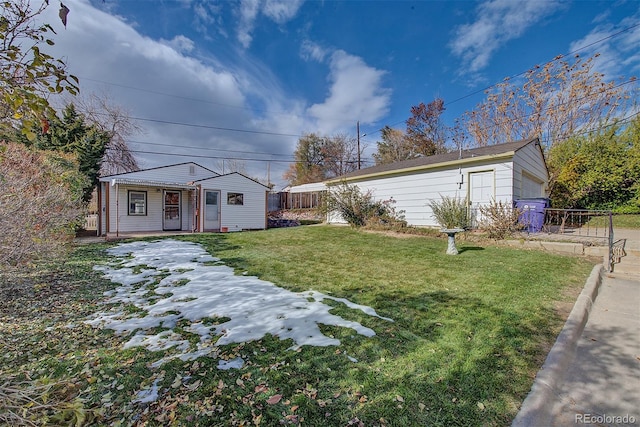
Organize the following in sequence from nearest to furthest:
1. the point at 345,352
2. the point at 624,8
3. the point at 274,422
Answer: the point at 274,422
the point at 345,352
the point at 624,8

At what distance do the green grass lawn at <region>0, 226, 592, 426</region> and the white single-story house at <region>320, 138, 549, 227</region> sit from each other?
551 cm

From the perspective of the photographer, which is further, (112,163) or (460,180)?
(112,163)

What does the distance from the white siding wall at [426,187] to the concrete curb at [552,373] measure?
6.49 metres

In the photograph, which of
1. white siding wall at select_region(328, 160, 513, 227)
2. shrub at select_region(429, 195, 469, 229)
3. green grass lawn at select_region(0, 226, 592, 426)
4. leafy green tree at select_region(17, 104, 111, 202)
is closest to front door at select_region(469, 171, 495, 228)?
white siding wall at select_region(328, 160, 513, 227)

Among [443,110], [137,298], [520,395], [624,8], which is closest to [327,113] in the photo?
[443,110]

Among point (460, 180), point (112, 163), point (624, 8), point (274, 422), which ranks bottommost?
point (274, 422)

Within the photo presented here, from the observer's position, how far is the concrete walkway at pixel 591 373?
5.79 ft

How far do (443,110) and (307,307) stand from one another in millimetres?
24290

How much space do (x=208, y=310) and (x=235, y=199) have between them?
11.4 meters

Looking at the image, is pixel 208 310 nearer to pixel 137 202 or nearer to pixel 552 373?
pixel 552 373

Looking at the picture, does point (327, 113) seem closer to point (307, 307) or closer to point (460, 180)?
point (460, 180)

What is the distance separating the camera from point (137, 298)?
379 centimetres

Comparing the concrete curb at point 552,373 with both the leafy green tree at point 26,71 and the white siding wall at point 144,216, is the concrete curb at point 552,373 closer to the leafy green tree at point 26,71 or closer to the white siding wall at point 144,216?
the leafy green tree at point 26,71

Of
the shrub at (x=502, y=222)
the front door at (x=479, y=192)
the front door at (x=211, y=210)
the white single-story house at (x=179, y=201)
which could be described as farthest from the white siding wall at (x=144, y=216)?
the shrub at (x=502, y=222)
